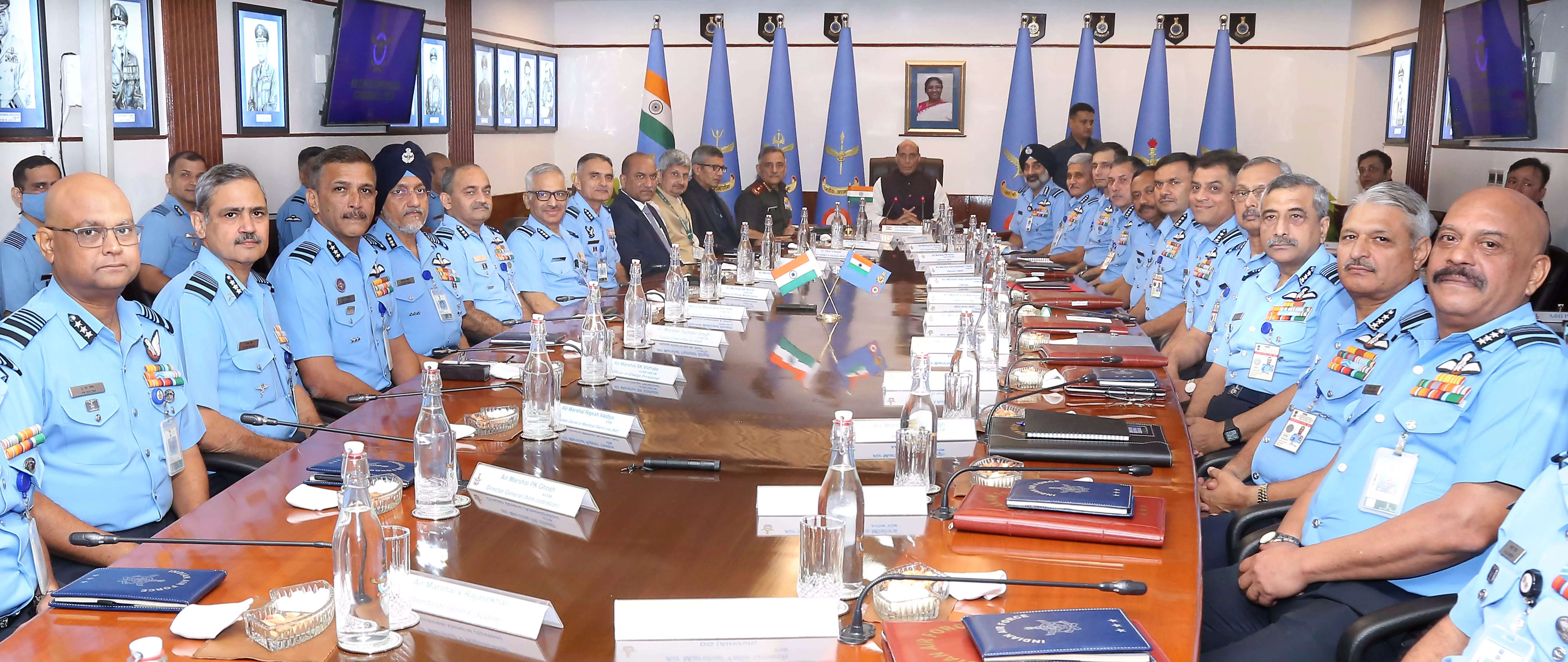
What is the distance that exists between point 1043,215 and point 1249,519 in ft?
17.3

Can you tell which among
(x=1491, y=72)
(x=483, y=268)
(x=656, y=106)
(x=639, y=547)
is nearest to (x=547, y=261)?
(x=483, y=268)

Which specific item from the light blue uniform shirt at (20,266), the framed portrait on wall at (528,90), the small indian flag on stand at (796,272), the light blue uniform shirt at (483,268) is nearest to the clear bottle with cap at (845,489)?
the small indian flag on stand at (796,272)

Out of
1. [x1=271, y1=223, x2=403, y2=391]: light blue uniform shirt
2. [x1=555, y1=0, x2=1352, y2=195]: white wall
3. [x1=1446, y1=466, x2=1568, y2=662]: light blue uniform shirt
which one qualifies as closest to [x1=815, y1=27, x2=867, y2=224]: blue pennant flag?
[x1=555, y1=0, x2=1352, y2=195]: white wall

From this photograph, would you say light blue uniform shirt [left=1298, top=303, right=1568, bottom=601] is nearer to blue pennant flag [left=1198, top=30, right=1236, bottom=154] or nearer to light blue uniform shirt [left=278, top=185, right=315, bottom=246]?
light blue uniform shirt [left=278, top=185, right=315, bottom=246]

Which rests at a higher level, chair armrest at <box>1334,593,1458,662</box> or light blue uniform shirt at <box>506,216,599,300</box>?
light blue uniform shirt at <box>506,216,599,300</box>

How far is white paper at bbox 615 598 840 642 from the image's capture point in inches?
51.6

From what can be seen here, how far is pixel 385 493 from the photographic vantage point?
1.76 m

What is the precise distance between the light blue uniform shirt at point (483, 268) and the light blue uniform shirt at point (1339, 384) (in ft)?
8.94

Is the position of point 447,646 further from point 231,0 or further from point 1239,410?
point 231,0

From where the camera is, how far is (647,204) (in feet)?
19.9

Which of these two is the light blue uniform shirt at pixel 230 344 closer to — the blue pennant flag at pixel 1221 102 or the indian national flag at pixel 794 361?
the indian national flag at pixel 794 361

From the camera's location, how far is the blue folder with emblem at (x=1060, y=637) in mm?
1232

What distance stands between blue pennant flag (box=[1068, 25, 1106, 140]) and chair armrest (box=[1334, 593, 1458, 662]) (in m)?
7.59

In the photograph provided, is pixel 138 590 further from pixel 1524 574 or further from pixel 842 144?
pixel 842 144
